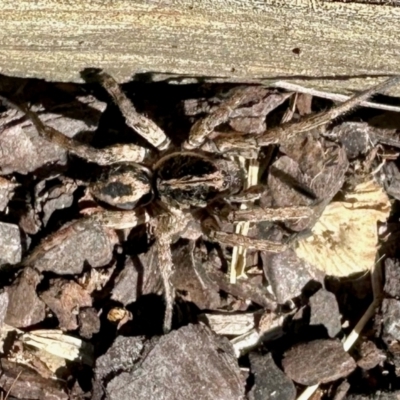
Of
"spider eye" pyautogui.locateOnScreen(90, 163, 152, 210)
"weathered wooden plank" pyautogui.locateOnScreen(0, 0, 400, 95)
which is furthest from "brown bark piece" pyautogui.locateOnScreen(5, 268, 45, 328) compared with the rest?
"weathered wooden plank" pyautogui.locateOnScreen(0, 0, 400, 95)

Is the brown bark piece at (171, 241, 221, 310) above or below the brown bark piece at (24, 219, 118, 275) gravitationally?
below

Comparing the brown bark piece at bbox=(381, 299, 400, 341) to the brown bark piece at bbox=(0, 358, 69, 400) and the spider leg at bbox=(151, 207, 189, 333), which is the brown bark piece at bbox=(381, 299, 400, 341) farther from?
the brown bark piece at bbox=(0, 358, 69, 400)

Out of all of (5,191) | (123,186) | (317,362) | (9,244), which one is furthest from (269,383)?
(5,191)

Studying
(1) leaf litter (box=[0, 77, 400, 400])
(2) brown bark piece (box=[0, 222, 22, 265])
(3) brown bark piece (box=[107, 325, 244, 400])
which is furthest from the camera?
(2) brown bark piece (box=[0, 222, 22, 265])

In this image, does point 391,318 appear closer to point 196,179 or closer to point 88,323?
point 196,179

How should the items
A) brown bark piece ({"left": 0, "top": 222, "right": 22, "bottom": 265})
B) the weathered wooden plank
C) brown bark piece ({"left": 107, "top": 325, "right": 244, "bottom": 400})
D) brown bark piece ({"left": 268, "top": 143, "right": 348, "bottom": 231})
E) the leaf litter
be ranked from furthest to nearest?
brown bark piece ({"left": 268, "top": 143, "right": 348, "bottom": 231}) < brown bark piece ({"left": 0, "top": 222, "right": 22, "bottom": 265}) < the leaf litter < brown bark piece ({"left": 107, "top": 325, "right": 244, "bottom": 400}) < the weathered wooden plank
